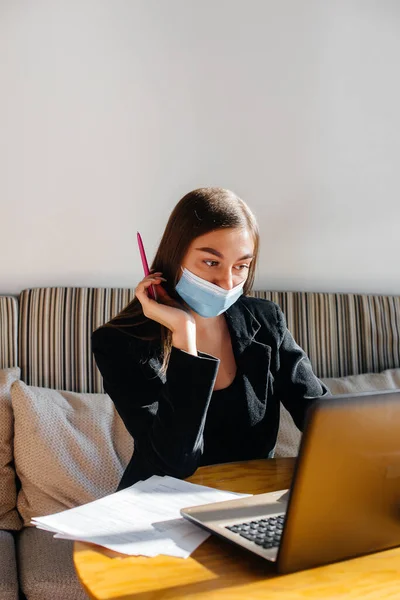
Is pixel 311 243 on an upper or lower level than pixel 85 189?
lower

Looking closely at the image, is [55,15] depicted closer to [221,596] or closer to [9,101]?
[9,101]

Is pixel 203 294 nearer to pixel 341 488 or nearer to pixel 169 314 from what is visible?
pixel 169 314

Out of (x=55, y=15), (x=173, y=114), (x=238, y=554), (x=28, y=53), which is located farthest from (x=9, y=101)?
(x=238, y=554)

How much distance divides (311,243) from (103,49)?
2.94 ft

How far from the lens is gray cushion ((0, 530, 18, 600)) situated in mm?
1434

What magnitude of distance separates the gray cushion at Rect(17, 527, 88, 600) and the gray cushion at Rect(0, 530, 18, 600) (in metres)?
0.02

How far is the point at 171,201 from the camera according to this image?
220 centimetres

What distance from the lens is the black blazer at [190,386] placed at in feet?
3.78

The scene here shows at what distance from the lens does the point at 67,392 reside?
6.29 feet

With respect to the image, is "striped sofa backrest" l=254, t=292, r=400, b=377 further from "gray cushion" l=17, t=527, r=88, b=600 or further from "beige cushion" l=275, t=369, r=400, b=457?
"gray cushion" l=17, t=527, r=88, b=600

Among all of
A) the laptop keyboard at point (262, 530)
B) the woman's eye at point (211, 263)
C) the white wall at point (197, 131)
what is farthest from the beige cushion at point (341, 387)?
the laptop keyboard at point (262, 530)

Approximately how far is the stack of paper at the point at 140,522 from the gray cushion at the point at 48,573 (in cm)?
56

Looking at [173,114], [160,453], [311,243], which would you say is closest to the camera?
[160,453]

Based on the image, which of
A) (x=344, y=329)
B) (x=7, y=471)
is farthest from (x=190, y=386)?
(x=344, y=329)
